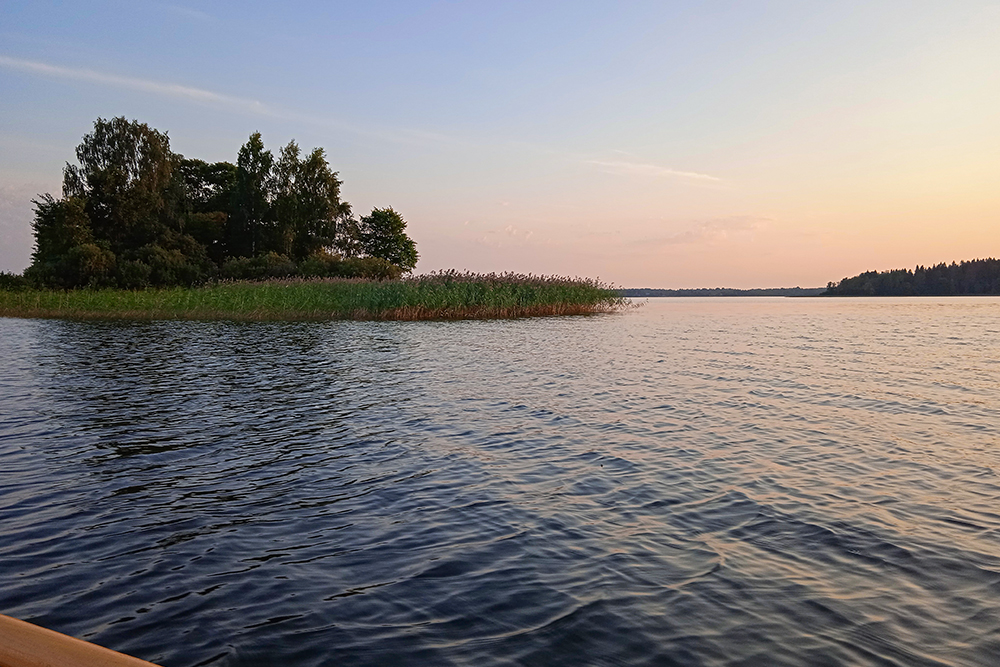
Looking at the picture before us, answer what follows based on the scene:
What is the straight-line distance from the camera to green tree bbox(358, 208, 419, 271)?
315 feet

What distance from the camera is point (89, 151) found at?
68.6 meters

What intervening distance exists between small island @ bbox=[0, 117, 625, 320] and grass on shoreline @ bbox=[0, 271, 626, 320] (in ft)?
0.31

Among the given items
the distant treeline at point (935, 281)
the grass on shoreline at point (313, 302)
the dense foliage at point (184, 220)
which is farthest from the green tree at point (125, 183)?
the distant treeline at point (935, 281)

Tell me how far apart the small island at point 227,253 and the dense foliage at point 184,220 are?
13 cm

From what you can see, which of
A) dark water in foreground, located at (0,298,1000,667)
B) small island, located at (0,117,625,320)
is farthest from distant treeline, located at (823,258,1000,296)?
dark water in foreground, located at (0,298,1000,667)

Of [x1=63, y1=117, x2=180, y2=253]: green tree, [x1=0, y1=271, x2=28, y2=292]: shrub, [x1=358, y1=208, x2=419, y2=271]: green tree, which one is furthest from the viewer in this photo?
[x1=358, y1=208, x2=419, y2=271]: green tree

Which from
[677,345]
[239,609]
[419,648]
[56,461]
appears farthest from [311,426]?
[677,345]

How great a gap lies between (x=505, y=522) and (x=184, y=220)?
250 feet

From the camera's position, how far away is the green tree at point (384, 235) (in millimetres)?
95938

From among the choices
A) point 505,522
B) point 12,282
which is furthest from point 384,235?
point 505,522

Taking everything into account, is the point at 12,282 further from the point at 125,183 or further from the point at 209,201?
the point at 209,201

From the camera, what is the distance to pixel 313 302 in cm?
4294

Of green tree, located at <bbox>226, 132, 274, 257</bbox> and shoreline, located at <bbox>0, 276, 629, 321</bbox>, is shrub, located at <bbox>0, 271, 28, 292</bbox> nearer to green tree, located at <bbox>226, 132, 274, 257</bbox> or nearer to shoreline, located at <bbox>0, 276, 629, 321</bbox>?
shoreline, located at <bbox>0, 276, 629, 321</bbox>

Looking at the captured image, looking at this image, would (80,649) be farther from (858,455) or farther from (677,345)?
(677,345)
